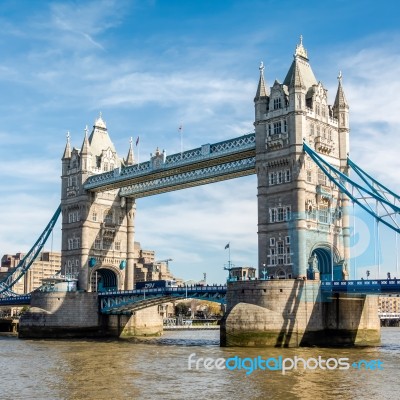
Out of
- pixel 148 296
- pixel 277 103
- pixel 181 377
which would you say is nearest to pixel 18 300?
pixel 148 296

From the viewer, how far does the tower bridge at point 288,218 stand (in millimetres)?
64375

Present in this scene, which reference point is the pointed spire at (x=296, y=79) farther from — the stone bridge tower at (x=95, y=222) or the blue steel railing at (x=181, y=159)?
the stone bridge tower at (x=95, y=222)

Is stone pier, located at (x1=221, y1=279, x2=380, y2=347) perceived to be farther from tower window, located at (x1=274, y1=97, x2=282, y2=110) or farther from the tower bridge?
tower window, located at (x1=274, y1=97, x2=282, y2=110)

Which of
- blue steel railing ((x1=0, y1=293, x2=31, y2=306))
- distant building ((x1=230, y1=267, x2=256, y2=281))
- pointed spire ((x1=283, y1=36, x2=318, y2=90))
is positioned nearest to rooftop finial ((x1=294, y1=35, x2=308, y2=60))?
pointed spire ((x1=283, y1=36, x2=318, y2=90))

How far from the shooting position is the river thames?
38.0 m

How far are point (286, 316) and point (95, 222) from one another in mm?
42163

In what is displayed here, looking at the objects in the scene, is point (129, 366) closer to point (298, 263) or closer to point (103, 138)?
point (298, 263)

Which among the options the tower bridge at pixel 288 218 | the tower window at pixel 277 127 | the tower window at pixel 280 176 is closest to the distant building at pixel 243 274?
the tower bridge at pixel 288 218

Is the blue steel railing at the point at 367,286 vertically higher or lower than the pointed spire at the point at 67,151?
lower

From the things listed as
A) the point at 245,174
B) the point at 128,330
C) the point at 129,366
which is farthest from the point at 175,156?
the point at 129,366

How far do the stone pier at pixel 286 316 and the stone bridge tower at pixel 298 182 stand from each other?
4.16m

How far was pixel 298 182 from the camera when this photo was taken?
7138 cm

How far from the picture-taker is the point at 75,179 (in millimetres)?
100562

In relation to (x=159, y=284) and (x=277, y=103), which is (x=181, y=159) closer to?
(x=277, y=103)
